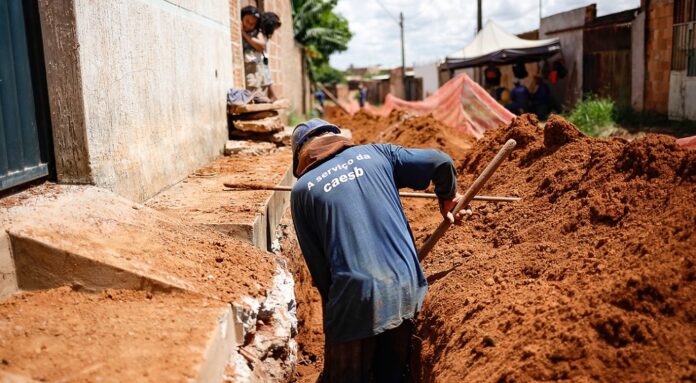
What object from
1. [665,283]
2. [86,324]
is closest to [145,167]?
[86,324]

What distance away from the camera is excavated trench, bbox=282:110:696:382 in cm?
252

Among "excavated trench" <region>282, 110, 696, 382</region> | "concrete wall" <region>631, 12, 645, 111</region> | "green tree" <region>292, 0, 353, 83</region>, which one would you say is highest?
"green tree" <region>292, 0, 353, 83</region>

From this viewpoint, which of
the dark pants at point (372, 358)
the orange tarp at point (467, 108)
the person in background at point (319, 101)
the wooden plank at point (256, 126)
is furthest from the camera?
the person in background at point (319, 101)

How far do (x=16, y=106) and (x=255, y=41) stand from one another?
6.66m

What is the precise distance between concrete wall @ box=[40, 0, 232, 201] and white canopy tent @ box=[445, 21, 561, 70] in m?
12.6

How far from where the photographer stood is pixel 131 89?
14.9 feet

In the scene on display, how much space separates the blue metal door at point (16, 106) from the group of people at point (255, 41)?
6065 mm

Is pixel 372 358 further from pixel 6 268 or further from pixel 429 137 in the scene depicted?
pixel 429 137

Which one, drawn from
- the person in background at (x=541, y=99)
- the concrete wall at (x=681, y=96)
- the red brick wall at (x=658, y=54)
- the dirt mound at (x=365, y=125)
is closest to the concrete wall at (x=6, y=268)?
the dirt mound at (x=365, y=125)

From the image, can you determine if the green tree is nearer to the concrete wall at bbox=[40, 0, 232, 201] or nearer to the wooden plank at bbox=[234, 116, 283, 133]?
the wooden plank at bbox=[234, 116, 283, 133]

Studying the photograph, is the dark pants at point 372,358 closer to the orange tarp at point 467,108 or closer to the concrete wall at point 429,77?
the orange tarp at point 467,108

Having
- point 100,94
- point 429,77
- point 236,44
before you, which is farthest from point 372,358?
point 429,77

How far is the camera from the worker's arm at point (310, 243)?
11.4ft

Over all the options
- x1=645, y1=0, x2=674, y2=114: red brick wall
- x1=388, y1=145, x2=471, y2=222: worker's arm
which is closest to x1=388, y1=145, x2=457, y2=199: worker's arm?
x1=388, y1=145, x2=471, y2=222: worker's arm
